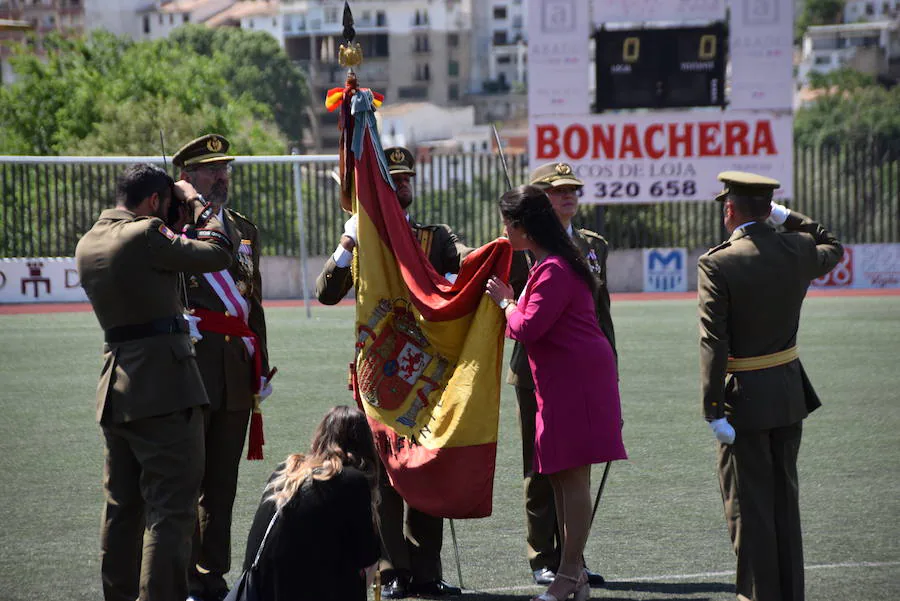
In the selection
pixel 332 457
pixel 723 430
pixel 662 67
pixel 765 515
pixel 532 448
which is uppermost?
pixel 662 67

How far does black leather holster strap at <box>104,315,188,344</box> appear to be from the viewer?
17.1 feet

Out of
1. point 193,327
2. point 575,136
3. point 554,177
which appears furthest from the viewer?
point 575,136

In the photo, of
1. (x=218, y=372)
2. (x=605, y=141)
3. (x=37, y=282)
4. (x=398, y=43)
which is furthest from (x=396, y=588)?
(x=398, y=43)

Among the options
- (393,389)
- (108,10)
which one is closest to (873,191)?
(393,389)

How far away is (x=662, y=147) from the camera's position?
987 inches

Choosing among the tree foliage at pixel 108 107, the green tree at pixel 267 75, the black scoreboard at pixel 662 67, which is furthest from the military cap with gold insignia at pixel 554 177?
the green tree at pixel 267 75

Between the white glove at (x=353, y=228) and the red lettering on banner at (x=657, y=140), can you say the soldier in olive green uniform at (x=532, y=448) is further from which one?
the red lettering on banner at (x=657, y=140)

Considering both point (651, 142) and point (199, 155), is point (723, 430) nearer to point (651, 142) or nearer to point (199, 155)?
point (199, 155)

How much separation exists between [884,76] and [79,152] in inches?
3469

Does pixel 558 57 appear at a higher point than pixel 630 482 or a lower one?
higher

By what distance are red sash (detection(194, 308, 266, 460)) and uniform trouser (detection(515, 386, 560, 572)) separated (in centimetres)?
121

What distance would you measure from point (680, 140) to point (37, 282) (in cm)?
1189

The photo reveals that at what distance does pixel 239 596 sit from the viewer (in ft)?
14.4

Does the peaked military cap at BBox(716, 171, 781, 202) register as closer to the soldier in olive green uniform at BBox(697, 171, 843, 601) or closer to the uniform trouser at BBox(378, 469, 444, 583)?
the soldier in olive green uniform at BBox(697, 171, 843, 601)
